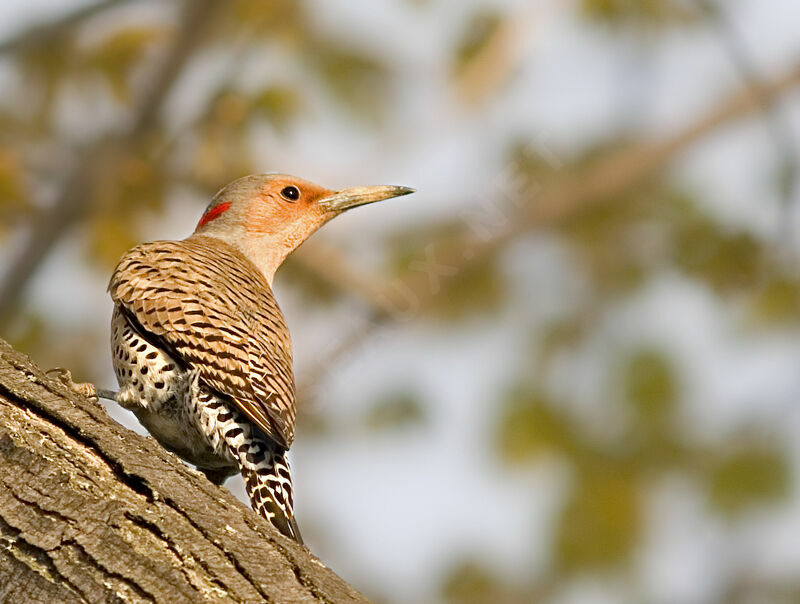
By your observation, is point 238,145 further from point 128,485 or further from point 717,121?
point 128,485

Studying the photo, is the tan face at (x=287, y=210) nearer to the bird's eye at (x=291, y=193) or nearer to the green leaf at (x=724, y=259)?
the bird's eye at (x=291, y=193)

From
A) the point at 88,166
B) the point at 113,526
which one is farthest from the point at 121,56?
the point at 113,526

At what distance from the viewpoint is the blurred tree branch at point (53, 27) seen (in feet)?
26.2

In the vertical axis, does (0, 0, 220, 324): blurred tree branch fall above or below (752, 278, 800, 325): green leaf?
below

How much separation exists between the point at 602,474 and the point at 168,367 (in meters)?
5.98

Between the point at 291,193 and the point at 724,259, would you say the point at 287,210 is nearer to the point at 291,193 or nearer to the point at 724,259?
the point at 291,193

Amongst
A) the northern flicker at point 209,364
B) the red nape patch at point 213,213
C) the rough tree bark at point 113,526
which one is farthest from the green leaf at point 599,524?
the rough tree bark at point 113,526

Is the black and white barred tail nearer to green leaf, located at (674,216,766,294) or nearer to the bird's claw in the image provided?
the bird's claw

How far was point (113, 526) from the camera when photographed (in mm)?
2885

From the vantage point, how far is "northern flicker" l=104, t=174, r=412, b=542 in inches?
180

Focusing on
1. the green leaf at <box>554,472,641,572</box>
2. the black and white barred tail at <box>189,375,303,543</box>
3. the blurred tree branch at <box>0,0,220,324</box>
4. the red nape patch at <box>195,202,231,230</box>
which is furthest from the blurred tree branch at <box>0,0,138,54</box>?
the green leaf at <box>554,472,641,572</box>

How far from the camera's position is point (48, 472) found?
116 inches

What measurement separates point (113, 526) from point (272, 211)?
425 cm

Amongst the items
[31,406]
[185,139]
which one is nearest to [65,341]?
[185,139]
